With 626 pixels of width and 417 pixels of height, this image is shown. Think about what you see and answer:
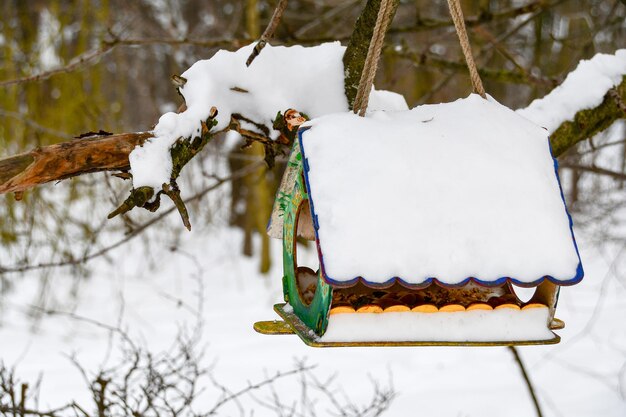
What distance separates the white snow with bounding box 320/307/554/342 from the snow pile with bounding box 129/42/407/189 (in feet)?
2.03

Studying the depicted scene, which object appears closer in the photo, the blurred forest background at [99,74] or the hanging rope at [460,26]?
the hanging rope at [460,26]

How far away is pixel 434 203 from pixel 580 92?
1146 mm

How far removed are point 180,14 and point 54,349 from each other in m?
7.21

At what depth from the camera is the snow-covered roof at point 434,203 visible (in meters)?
1.52

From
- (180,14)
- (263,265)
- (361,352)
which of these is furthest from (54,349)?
(180,14)

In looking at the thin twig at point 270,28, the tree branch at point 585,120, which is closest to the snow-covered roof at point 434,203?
the thin twig at point 270,28

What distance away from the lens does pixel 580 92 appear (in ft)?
7.94

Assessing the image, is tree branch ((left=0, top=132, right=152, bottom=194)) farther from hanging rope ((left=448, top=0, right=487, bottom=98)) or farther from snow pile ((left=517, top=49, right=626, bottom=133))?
snow pile ((left=517, top=49, right=626, bottom=133))

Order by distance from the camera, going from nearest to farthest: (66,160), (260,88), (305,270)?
(66,160)
(260,88)
(305,270)

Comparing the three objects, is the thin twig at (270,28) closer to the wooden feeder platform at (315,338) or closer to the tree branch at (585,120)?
the wooden feeder platform at (315,338)

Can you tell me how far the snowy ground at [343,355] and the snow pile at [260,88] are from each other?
1413 mm

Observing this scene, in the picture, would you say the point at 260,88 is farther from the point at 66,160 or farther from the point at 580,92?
the point at 580,92

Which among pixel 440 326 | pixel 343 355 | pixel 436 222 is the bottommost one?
pixel 440 326

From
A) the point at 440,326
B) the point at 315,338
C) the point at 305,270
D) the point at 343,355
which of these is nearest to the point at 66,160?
the point at 315,338
